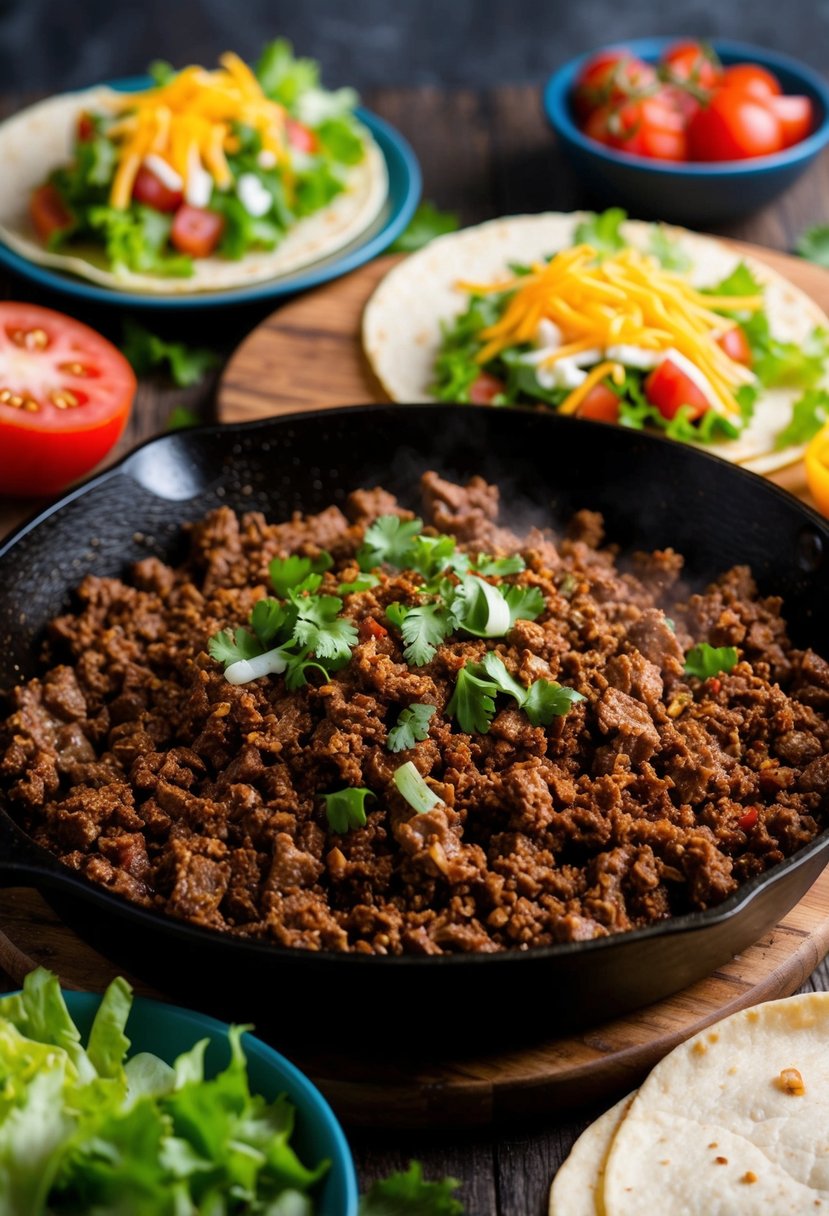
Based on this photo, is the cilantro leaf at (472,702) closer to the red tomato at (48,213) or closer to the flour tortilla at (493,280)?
the flour tortilla at (493,280)

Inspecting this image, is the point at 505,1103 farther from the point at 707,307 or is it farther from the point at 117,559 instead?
the point at 707,307

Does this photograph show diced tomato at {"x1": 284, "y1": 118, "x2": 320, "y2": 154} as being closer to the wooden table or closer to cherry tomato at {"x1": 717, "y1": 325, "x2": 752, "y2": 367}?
the wooden table

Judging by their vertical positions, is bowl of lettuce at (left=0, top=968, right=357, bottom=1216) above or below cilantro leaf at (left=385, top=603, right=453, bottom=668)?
below

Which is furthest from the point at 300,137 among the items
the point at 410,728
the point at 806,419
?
the point at 410,728

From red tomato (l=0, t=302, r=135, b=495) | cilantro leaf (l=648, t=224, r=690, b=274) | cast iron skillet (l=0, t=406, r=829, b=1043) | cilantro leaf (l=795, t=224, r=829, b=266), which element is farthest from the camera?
cilantro leaf (l=795, t=224, r=829, b=266)

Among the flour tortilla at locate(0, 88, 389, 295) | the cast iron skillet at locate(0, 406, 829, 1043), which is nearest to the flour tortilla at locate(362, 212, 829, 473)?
the flour tortilla at locate(0, 88, 389, 295)

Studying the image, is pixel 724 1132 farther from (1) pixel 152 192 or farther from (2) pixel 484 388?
(1) pixel 152 192

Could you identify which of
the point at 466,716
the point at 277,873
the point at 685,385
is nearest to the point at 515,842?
the point at 466,716
